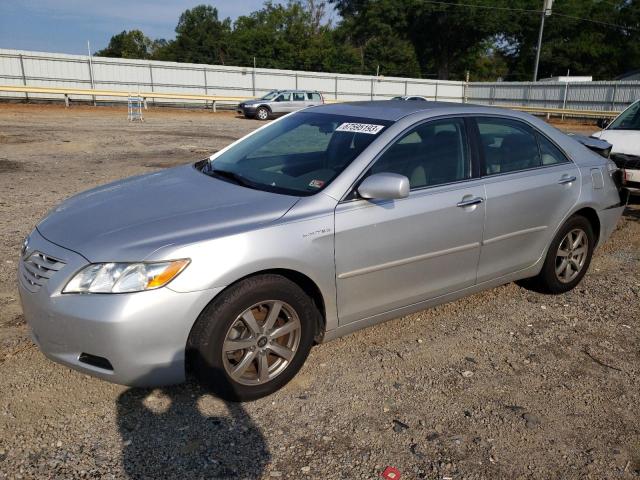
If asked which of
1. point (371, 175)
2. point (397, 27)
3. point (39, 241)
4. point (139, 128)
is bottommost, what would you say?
point (139, 128)

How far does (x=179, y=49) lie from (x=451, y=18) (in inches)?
1393

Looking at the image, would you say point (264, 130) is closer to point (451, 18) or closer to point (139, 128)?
point (139, 128)

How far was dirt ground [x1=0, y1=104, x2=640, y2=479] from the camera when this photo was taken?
2650 mm

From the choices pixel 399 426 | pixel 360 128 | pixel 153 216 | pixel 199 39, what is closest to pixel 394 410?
pixel 399 426

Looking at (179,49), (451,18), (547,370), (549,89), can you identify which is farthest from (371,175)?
(179,49)

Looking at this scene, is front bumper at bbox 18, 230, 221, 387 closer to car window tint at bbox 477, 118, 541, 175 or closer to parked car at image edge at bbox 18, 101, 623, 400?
parked car at image edge at bbox 18, 101, 623, 400

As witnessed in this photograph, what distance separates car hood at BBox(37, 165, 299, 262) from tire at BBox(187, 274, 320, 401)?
36 cm

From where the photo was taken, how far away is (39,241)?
10.0 ft

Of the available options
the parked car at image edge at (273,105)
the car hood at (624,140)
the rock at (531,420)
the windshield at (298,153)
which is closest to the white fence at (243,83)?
the parked car at image edge at (273,105)

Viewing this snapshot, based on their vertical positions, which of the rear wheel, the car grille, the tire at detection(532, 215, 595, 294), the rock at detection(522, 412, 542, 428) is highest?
the car grille

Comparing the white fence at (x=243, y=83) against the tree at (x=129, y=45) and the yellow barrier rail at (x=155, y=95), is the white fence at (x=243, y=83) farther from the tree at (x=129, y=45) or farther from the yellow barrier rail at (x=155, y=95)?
the tree at (x=129, y=45)

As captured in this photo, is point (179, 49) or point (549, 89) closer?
point (549, 89)

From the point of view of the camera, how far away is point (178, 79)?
3447cm

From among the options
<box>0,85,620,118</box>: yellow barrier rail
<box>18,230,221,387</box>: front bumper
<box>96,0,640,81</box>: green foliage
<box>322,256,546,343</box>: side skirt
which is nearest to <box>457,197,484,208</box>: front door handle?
<box>322,256,546,343</box>: side skirt
